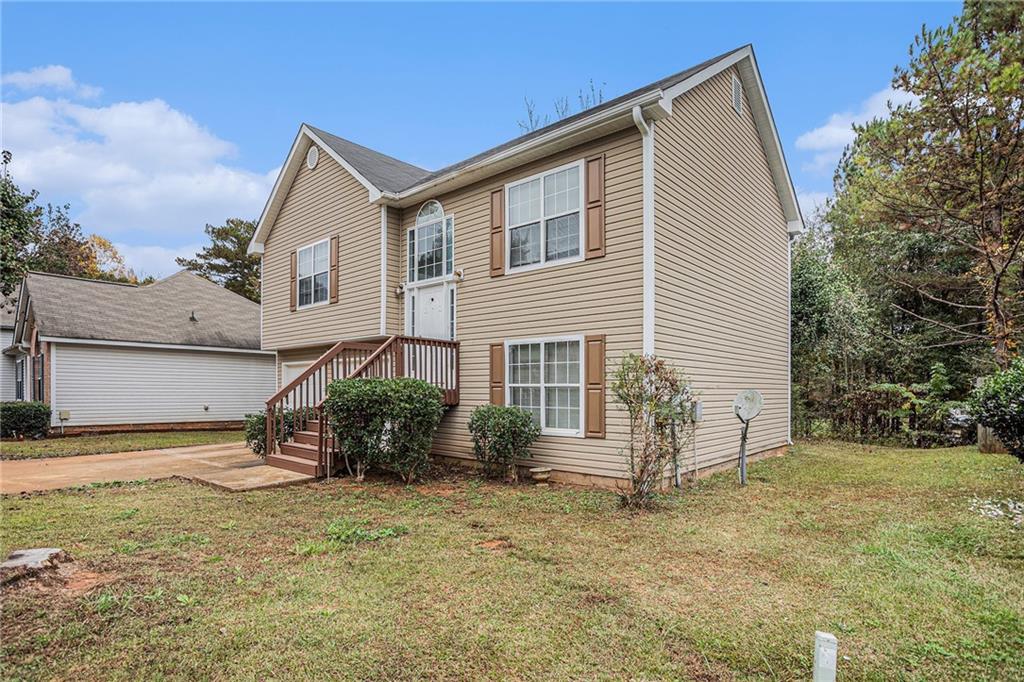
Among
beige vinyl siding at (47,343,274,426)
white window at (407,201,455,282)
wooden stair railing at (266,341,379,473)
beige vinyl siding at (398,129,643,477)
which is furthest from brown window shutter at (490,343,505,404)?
beige vinyl siding at (47,343,274,426)

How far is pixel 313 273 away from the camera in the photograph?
483 inches

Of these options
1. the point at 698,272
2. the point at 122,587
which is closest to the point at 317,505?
the point at 122,587

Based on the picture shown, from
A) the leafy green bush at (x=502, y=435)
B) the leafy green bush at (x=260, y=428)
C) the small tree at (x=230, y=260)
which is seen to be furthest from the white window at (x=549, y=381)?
the small tree at (x=230, y=260)

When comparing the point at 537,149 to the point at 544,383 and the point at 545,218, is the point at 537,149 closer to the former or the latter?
the point at 545,218

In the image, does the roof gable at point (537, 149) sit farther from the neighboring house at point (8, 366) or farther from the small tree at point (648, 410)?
the neighboring house at point (8, 366)

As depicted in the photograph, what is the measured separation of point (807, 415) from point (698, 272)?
8.45m

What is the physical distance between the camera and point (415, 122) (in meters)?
18.6

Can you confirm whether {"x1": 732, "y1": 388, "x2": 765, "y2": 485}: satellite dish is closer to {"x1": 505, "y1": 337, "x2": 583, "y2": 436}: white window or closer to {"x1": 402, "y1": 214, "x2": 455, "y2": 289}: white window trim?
{"x1": 505, "y1": 337, "x2": 583, "y2": 436}: white window

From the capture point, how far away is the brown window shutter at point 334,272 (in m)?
11.5

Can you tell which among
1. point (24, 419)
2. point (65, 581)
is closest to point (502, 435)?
point (65, 581)

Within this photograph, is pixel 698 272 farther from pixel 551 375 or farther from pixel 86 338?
pixel 86 338

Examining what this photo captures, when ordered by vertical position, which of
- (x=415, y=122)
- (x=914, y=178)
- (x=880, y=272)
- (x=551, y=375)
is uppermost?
(x=415, y=122)

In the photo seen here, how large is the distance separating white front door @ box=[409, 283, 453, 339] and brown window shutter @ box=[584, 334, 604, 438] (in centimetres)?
306

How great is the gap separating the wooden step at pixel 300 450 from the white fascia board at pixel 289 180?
481 cm
